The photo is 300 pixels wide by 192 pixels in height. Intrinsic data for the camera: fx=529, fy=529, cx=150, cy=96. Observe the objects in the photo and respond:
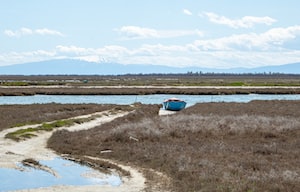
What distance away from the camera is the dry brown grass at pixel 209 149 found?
16.6 metres

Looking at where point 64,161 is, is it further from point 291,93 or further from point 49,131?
point 291,93

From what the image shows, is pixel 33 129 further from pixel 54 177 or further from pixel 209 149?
pixel 54 177

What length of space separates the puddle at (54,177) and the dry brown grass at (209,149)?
6.93ft

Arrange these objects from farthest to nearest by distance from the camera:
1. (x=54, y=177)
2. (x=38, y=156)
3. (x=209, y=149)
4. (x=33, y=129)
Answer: (x=33, y=129), (x=209, y=149), (x=38, y=156), (x=54, y=177)

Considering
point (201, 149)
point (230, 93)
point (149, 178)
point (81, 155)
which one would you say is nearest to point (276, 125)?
point (201, 149)

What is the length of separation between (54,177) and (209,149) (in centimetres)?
764

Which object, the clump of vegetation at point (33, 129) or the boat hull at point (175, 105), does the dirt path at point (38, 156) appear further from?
the boat hull at point (175, 105)

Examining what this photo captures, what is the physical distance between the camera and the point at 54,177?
60.8 ft

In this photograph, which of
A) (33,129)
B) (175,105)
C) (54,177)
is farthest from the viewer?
(175,105)

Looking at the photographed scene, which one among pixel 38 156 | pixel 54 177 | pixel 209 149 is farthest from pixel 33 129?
pixel 54 177

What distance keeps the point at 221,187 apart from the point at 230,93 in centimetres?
7948

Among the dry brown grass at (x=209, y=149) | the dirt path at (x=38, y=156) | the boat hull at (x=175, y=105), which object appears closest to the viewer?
the dirt path at (x=38, y=156)

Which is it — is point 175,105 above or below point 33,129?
below

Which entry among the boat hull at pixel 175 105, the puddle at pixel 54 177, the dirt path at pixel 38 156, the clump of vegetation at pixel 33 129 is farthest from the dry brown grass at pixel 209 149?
the boat hull at pixel 175 105
